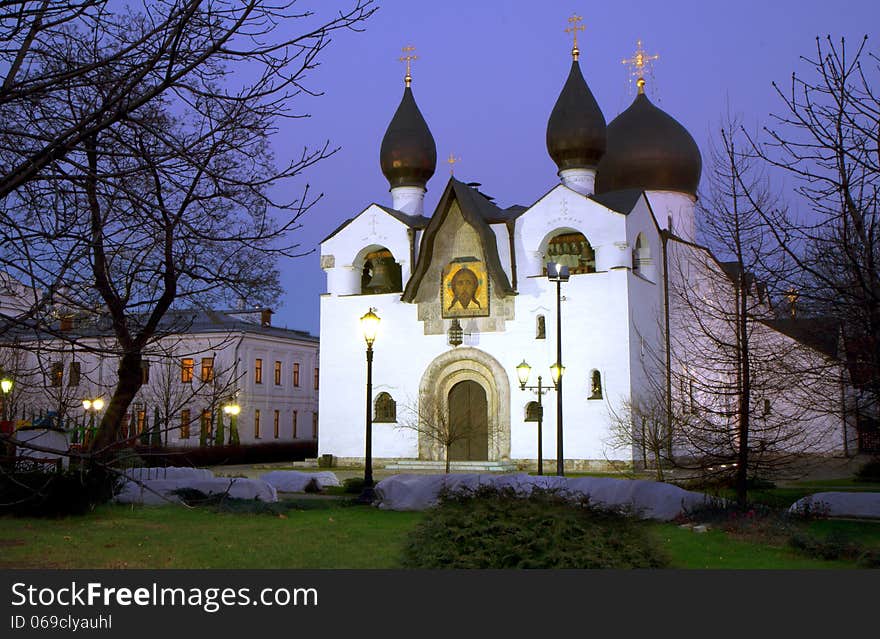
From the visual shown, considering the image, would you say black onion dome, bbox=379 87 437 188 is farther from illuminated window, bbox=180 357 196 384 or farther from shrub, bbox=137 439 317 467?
illuminated window, bbox=180 357 196 384

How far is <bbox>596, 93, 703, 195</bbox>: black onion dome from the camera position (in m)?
37.0

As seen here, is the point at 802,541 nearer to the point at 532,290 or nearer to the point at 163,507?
the point at 163,507

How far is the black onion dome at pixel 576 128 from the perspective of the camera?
34.2 m

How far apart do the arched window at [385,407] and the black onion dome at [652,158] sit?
12.2 metres

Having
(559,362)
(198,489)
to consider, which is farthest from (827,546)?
(559,362)

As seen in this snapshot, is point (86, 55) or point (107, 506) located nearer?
point (86, 55)

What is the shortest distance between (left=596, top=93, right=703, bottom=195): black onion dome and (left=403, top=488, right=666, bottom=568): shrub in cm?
2958

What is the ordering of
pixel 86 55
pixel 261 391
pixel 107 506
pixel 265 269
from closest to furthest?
1. pixel 86 55
2. pixel 265 269
3. pixel 107 506
4. pixel 261 391

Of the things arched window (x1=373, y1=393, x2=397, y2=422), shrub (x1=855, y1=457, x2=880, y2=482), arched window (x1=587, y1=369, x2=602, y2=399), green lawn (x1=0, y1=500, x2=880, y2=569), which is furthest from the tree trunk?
arched window (x1=373, y1=393, x2=397, y2=422)

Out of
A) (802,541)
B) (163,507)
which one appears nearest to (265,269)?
(802,541)

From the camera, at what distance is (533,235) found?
33.2m

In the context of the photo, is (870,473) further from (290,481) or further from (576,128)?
(290,481)

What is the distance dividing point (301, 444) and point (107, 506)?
94.6 ft

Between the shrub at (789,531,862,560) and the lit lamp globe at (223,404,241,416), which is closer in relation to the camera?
the shrub at (789,531,862,560)
